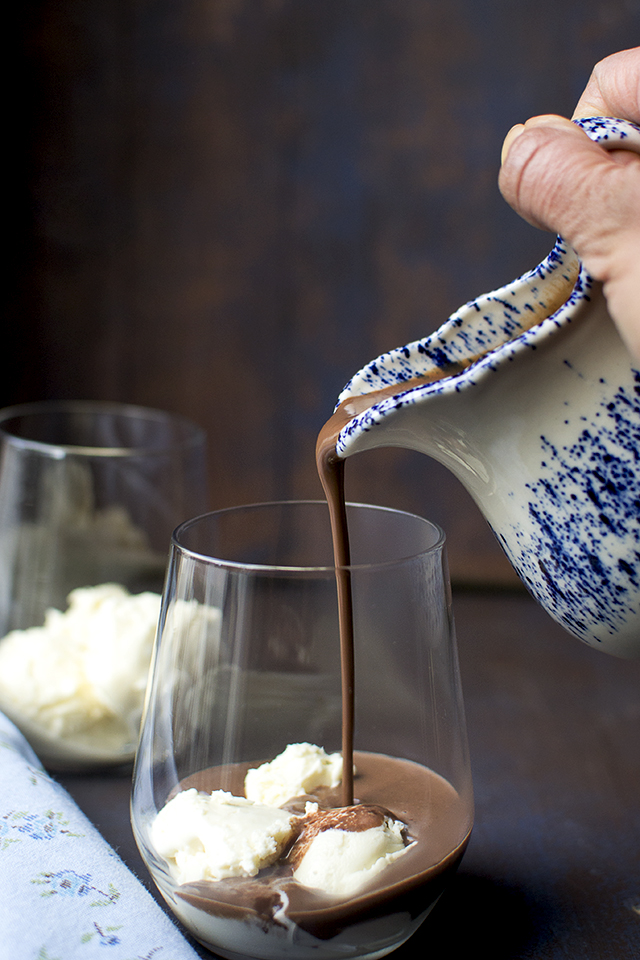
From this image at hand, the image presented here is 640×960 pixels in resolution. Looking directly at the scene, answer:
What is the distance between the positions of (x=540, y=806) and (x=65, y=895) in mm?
372

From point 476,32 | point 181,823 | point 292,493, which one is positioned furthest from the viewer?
point 292,493

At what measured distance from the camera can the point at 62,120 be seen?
49.4 inches

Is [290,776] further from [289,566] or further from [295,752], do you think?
[289,566]

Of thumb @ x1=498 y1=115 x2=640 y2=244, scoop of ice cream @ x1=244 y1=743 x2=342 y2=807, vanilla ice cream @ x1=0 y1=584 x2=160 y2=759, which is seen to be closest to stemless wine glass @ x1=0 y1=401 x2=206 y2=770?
vanilla ice cream @ x1=0 y1=584 x2=160 y2=759

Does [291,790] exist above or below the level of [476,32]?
below

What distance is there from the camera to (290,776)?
22.7 inches

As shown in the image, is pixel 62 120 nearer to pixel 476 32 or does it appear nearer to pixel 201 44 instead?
pixel 201 44

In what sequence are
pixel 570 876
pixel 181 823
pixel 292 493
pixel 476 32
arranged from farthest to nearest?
pixel 292 493 → pixel 476 32 → pixel 570 876 → pixel 181 823

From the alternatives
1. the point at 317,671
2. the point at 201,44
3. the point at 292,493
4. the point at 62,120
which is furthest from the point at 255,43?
the point at 317,671

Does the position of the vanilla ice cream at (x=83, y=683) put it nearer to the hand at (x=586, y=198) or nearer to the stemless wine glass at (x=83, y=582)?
the stemless wine glass at (x=83, y=582)

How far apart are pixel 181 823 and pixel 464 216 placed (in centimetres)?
90

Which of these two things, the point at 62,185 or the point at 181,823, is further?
the point at 62,185

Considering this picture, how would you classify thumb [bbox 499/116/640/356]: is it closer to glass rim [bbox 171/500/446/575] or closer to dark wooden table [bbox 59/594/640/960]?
glass rim [bbox 171/500/446/575]

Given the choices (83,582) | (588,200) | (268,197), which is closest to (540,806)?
(83,582)
